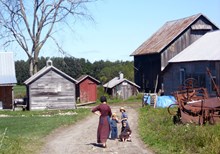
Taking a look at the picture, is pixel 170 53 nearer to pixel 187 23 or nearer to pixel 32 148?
pixel 187 23

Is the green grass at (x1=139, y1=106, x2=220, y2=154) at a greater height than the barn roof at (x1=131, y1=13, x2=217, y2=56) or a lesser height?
lesser

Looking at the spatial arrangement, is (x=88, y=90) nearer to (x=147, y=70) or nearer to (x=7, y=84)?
(x=147, y=70)

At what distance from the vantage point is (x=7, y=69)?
40.3 metres

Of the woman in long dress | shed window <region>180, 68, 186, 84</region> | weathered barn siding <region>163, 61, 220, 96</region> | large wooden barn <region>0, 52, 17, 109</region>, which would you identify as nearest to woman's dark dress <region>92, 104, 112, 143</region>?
the woman in long dress

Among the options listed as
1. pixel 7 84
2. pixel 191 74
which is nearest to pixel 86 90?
pixel 7 84

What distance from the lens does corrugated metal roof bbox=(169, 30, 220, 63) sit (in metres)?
29.4

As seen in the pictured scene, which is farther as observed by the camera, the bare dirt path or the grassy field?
the bare dirt path

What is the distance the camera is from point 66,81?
35781 millimetres

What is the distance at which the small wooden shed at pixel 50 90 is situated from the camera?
35.2m

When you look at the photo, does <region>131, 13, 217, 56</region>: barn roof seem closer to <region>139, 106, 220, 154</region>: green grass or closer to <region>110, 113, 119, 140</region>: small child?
<region>110, 113, 119, 140</region>: small child

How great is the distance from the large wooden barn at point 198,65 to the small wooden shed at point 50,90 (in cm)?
806

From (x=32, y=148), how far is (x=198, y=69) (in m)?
19.6

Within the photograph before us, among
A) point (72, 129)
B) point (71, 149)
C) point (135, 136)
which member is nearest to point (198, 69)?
point (72, 129)

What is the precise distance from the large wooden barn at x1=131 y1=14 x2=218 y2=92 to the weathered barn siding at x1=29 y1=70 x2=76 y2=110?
394 inches
